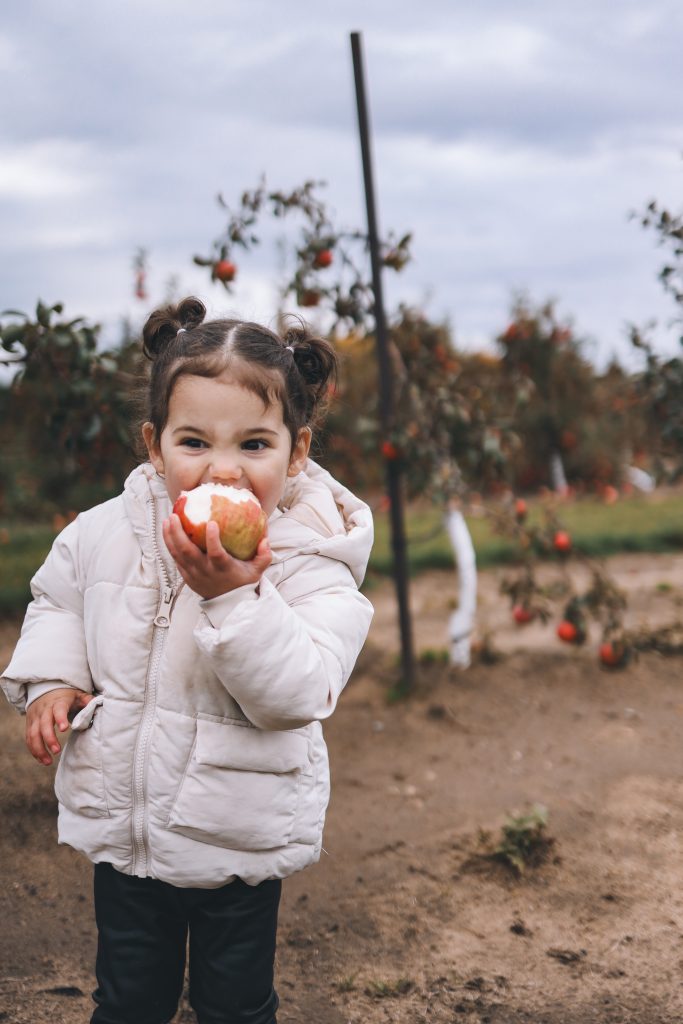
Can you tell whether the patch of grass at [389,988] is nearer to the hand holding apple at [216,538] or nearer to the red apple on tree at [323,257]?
the hand holding apple at [216,538]

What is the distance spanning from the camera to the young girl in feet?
5.65

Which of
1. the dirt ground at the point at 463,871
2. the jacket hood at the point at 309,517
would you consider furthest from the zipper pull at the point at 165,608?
the dirt ground at the point at 463,871

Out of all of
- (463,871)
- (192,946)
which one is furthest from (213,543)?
(463,871)

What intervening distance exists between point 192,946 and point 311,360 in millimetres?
1153

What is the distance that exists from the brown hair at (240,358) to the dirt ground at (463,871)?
1.42 metres

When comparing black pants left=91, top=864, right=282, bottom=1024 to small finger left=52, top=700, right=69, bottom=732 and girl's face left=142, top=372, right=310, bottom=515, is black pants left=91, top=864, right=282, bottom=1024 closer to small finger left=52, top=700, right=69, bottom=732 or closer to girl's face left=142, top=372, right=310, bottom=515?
small finger left=52, top=700, right=69, bottom=732

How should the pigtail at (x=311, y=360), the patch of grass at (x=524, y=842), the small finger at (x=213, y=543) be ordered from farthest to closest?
1. the patch of grass at (x=524, y=842)
2. the pigtail at (x=311, y=360)
3. the small finger at (x=213, y=543)

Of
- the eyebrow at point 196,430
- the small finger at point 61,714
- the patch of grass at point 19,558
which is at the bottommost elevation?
the patch of grass at point 19,558

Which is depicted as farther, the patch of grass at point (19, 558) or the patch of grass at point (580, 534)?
the patch of grass at point (580, 534)

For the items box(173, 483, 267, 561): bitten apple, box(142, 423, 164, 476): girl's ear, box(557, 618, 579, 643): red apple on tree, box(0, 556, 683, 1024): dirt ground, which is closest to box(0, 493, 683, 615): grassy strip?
box(557, 618, 579, 643): red apple on tree

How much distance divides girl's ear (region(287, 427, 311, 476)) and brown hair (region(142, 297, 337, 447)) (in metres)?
0.03

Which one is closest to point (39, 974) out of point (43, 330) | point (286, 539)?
point (286, 539)

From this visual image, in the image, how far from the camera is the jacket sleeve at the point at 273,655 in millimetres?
1588

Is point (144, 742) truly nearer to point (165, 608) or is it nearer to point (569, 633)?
point (165, 608)
